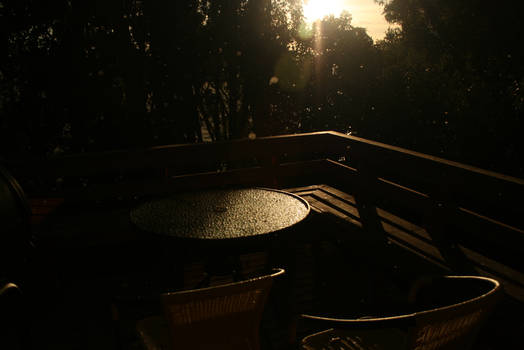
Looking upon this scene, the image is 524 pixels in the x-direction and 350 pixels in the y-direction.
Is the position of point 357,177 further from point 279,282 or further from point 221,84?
point 221,84

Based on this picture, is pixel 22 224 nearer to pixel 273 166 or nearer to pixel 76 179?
pixel 273 166

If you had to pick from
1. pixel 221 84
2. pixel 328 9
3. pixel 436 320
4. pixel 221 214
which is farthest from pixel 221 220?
pixel 328 9

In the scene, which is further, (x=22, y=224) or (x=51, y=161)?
(x=51, y=161)

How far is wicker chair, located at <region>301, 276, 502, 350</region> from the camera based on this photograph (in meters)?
1.38

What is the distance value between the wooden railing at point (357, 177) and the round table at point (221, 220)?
948 mm

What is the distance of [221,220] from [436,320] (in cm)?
155

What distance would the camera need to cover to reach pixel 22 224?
2.99 m

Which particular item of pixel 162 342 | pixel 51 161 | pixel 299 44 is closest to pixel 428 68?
pixel 299 44

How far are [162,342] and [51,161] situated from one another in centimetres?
223

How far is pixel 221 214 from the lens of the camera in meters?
2.78

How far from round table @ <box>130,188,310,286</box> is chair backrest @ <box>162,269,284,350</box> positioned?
2.09 feet

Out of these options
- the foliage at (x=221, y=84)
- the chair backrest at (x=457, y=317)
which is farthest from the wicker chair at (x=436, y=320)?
the foliage at (x=221, y=84)

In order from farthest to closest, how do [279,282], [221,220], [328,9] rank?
[328,9] < [279,282] < [221,220]

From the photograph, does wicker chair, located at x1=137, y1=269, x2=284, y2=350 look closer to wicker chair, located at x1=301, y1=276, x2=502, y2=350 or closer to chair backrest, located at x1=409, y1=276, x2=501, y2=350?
wicker chair, located at x1=301, y1=276, x2=502, y2=350
